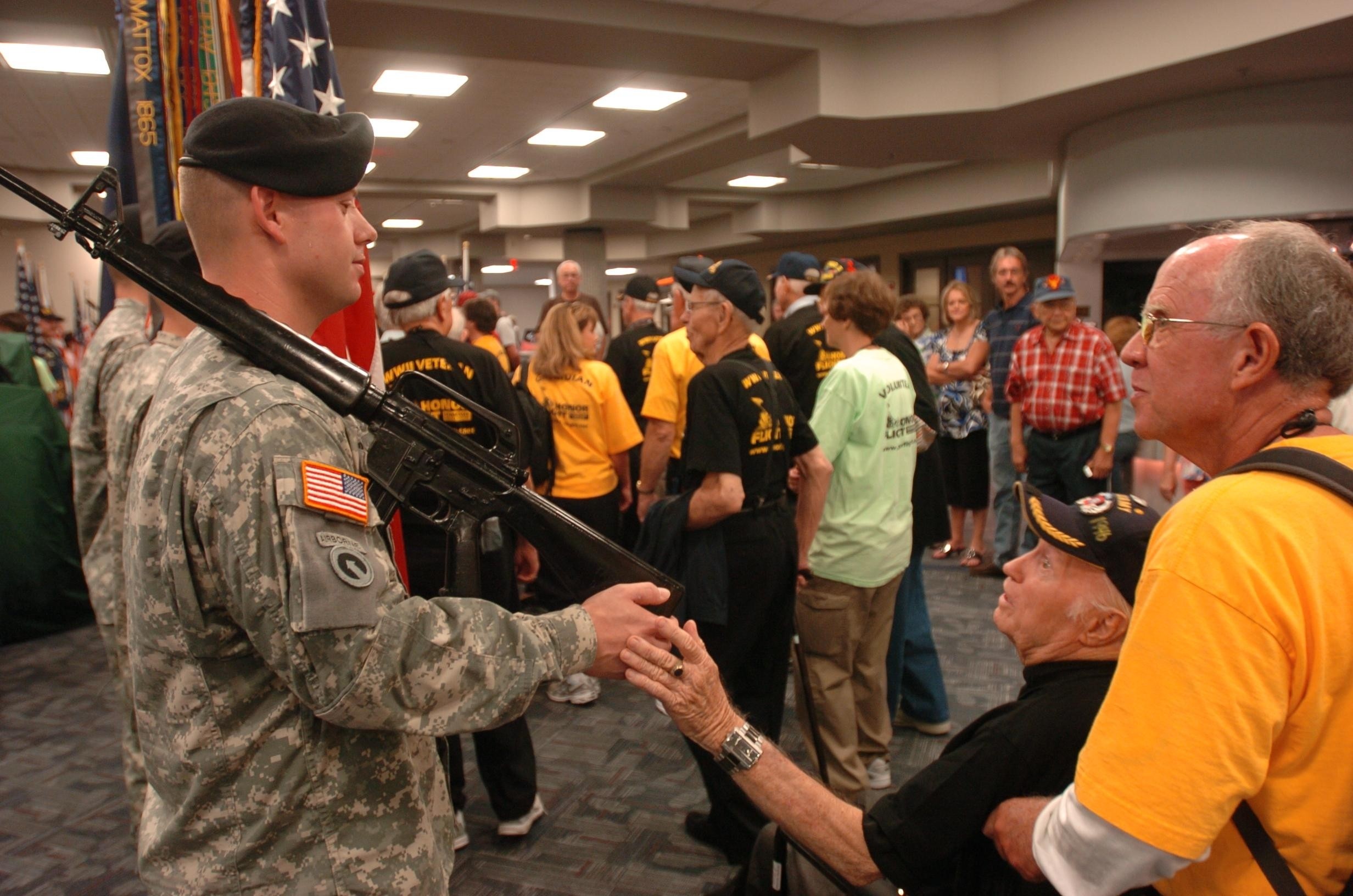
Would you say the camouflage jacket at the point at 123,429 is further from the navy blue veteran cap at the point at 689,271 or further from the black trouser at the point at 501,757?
the navy blue veteran cap at the point at 689,271

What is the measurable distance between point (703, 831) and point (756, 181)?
11.5 meters

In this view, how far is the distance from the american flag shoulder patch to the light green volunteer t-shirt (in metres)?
1.87

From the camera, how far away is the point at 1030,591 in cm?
143

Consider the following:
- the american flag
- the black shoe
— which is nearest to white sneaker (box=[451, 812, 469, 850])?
the black shoe

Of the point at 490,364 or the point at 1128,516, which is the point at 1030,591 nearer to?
the point at 1128,516

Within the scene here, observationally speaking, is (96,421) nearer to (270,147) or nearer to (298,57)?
(298,57)

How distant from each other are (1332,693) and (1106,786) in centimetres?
22

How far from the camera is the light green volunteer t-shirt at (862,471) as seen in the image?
2691 mm

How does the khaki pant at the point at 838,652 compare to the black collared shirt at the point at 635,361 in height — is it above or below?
below

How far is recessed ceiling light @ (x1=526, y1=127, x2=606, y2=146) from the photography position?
987cm

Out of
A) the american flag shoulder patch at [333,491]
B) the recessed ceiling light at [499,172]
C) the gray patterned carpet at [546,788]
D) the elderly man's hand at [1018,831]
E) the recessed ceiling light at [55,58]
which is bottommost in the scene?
the gray patterned carpet at [546,788]

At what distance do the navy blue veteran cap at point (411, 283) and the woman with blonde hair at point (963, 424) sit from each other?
353cm

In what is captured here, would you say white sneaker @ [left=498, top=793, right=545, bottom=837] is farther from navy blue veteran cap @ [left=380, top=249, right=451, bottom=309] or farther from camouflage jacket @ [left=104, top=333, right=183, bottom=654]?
navy blue veteran cap @ [left=380, top=249, right=451, bottom=309]

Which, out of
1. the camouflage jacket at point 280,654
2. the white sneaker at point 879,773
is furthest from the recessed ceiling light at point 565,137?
the camouflage jacket at point 280,654
